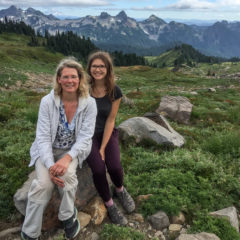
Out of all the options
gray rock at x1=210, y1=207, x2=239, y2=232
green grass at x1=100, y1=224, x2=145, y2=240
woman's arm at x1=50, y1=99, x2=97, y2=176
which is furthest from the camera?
gray rock at x1=210, y1=207, x2=239, y2=232

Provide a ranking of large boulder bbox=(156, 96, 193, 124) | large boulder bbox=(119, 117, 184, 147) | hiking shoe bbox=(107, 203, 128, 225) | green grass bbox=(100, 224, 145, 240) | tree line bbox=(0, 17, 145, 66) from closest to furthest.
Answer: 1. green grass bbox=(100, 224, 145, 240)
2. hiking shoe bbox=(107, 203, 128, 225)
3. large boulder bbox=(119, 117, 184, 147)
4. large boulder bbox=(156, 96, 193, 124)
5. tree line bbox=(0, 17, 145, 66)

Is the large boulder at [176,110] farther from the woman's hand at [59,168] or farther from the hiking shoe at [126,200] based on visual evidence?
the woman's hand at [59,168]

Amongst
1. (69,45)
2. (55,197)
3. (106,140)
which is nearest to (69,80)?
(106,140)

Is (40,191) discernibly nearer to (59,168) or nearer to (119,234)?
(59,168)

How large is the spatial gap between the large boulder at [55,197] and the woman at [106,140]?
446 mm

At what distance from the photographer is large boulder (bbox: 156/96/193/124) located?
13435 mm

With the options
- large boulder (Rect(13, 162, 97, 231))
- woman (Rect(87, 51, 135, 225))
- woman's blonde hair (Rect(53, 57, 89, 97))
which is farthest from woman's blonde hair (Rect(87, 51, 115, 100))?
large boulder (Rect(13, 162, 97, 231))

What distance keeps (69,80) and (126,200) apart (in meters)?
3.08

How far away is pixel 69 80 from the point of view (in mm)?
4902

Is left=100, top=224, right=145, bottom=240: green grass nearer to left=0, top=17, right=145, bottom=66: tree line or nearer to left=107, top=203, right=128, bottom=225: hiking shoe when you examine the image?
left=107, top=203, right=128, bottom=225: hiking shoe

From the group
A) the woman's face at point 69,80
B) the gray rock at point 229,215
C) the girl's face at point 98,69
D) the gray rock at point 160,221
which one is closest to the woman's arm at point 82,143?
the woman's face at point 69,80

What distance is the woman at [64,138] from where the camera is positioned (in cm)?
434

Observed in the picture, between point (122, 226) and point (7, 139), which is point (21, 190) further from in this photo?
point (7, 139)

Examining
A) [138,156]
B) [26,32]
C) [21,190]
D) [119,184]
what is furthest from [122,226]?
[26,32]
